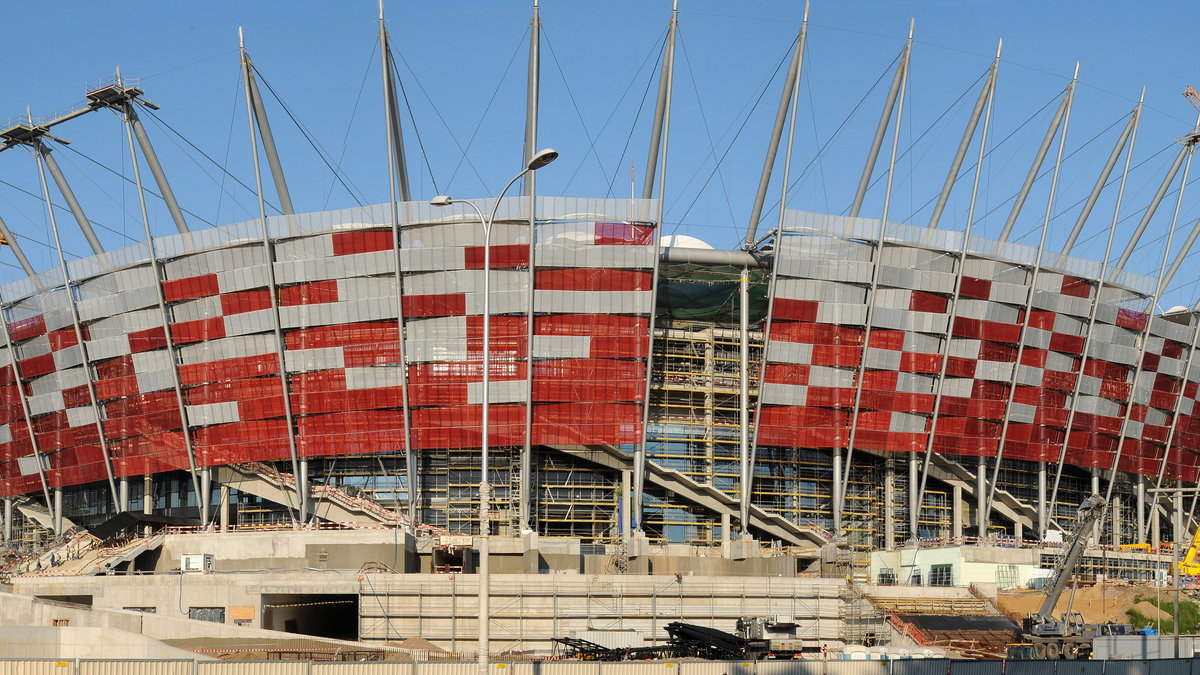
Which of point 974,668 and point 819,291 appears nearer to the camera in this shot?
point 974,668

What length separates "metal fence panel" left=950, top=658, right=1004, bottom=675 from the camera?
4275cm

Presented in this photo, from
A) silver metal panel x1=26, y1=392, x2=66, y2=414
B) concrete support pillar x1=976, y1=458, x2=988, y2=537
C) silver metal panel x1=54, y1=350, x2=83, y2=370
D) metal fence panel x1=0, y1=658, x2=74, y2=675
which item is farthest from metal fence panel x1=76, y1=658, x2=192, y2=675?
concrete support pillar x1=976, y1=458, x2=988, y2=537

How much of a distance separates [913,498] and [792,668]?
5709cm

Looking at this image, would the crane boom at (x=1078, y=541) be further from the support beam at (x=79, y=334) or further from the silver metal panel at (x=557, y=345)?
the support beam at (x=79, y=334)

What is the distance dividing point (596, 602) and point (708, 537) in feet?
96.5

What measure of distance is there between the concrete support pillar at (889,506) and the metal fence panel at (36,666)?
71607mm

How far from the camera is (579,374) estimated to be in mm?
87812

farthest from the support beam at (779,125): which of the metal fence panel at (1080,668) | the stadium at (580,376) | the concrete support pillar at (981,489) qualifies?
the metal fence panel at (1080,668)

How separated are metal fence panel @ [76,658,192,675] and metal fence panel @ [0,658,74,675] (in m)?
0.46

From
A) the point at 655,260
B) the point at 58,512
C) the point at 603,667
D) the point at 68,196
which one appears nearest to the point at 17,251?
the point at 68,196

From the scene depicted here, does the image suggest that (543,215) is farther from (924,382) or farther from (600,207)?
(924,382)

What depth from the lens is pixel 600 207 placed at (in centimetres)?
8650

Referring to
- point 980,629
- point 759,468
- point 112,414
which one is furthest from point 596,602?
point 112,414

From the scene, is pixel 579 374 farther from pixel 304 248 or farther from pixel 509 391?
pixel 304 248
